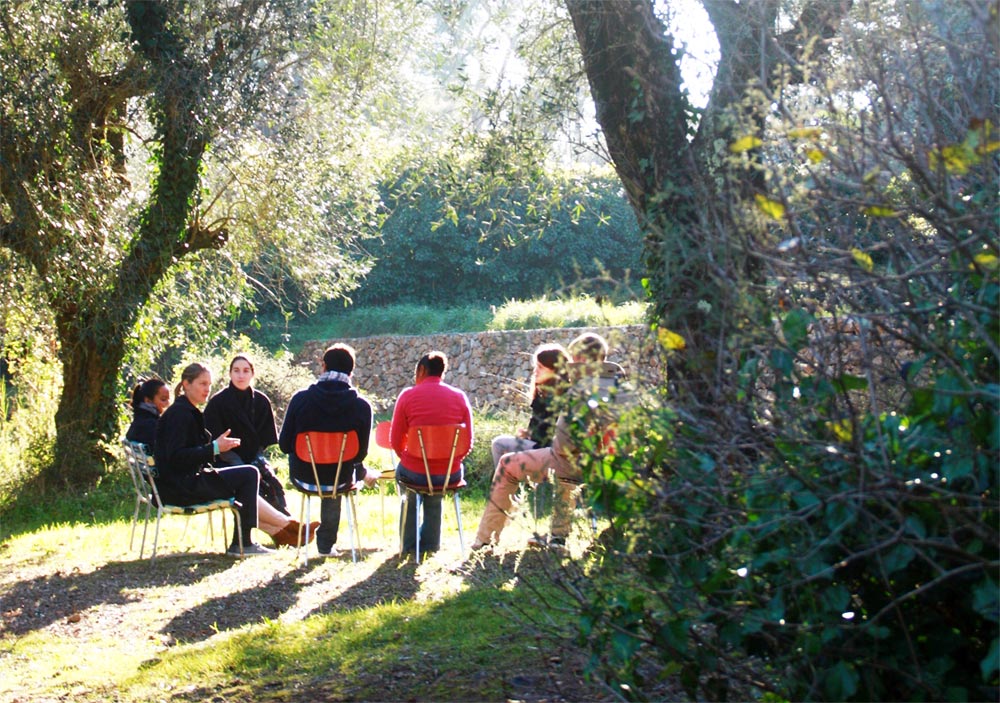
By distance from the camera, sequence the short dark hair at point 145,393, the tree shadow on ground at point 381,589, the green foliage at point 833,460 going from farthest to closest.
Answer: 1. the short dark hair at point 145,393
2. the tree shadow on ground at point 381,589
3. the green foliage at point 833,460

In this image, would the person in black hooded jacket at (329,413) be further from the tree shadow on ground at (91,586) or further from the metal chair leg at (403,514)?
the tree shadow on ground at (91,586)

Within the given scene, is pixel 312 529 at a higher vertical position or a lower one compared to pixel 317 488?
lower

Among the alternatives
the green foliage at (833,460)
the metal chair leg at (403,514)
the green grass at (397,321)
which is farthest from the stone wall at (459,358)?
the green foliage at (833,460)

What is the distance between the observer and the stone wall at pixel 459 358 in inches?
863

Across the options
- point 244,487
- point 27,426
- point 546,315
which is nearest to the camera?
point 244,487

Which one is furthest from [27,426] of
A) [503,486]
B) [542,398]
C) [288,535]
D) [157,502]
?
[542,398]

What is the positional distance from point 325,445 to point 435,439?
843 millimetres

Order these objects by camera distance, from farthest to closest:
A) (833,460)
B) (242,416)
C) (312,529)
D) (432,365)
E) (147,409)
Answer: (147,409) → (312,529) → (242,416) → (432,365) → (833,460)

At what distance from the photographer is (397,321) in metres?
27.0

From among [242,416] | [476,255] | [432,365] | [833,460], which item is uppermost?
[476,255]

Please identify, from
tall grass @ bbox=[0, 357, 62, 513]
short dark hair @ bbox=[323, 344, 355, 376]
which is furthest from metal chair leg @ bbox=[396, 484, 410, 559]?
tall grass @ bbox=[0, 357, 62, 513]

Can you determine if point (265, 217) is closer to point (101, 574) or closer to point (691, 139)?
point (101, 574)

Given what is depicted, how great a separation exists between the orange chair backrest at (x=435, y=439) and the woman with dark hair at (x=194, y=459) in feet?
4.46

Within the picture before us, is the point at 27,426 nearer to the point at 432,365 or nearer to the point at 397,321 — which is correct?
the point at 432,365
